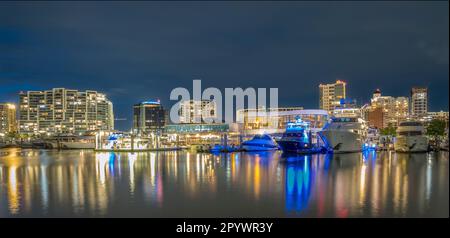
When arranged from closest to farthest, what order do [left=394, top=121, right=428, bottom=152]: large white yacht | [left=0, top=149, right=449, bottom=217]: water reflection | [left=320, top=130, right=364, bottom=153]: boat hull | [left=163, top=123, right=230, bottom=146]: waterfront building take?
[left=0, top=149, right=449, bottom=217]: water reflection → [left=394, top=121, right=428, bottom=152]: large white yacht → [left=320, top=130, right=364, bottom=153]: boat hull → [left=163, top=123, right=230, bottom=146]: waterfront building

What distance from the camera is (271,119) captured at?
236ft

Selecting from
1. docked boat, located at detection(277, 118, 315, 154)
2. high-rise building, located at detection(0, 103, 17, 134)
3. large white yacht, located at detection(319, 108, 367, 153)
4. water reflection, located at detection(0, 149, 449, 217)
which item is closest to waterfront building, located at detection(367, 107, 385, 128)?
large white yacht, located at detection(319, 108, 367, 153)

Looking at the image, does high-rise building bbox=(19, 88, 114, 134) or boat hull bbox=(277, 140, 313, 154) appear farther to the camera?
high-rise building bbox=(19, 88, 114, 134)

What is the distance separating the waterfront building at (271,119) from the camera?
198 feet

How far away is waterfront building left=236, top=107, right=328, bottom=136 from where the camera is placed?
6028cm

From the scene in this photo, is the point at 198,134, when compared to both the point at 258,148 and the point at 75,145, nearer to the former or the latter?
the point at 75,145

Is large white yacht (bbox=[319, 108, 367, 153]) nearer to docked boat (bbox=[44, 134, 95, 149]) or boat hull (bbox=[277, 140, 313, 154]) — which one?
boat hull (bbox=[277, 140, 313, 154])

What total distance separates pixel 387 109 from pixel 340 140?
54.1m

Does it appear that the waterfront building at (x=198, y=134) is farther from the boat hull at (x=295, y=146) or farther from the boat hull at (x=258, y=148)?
the boat hull at (x=295, y=146)

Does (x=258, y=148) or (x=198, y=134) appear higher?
(x=198, y=134)

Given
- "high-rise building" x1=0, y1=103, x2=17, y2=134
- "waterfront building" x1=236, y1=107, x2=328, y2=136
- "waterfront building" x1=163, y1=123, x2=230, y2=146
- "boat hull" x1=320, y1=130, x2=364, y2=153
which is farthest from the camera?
"high-rise building" x1=0, y1=103, x2=17, y2=134

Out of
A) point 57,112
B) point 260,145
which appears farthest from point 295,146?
point 57,112

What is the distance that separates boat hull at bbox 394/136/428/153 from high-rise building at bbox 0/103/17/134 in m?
85.3
